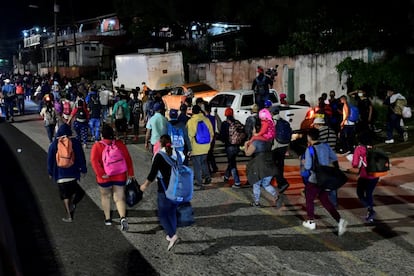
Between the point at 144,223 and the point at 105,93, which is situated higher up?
the point at 105,93

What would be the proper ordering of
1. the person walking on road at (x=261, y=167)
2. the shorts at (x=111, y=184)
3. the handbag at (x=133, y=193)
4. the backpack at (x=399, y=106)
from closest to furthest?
the handbag at (x=133, y=193) → the shorts at (x=111, y=184) → the person walking on road at (x=261, y=167) → the backpack at (x=399, y=106)

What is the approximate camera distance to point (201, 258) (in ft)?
22.3

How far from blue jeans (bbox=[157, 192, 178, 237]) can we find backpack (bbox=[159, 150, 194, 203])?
98 mm

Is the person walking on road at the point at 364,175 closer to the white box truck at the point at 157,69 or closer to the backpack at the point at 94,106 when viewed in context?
A: the backpack at the point at 94,106

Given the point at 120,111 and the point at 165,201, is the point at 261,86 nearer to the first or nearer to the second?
the point at 120,111

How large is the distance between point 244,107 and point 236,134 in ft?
22.7

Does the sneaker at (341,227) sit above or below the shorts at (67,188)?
below

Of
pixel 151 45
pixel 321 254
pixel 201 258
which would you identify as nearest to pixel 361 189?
pixel 321 254

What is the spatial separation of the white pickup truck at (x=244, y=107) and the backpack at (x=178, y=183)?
9148 mm

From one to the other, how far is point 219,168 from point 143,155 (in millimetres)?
2860

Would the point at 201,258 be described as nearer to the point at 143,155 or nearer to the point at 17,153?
the point at 143,155

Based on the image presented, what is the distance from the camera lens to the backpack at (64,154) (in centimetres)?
803

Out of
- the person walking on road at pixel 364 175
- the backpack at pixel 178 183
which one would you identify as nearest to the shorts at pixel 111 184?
the backpack at pixel 178 183

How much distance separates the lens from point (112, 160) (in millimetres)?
7426
